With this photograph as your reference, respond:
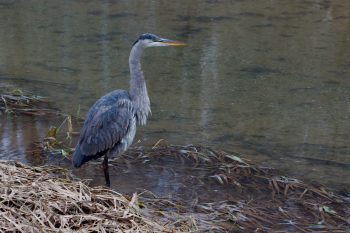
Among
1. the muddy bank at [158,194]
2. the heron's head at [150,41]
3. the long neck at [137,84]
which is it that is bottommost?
the muddy bank at [158,194]

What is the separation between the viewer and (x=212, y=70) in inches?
388

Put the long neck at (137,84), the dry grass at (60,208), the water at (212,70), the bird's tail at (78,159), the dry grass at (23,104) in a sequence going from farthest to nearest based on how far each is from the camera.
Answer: the dry grass at (23,104), the water at (212,70), the long neck at (137,84), the bird's tail at (78,159), the dry grass at (60,208)

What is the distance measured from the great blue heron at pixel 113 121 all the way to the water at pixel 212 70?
83 centimetres

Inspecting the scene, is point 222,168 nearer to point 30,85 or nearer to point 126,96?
point 126,96

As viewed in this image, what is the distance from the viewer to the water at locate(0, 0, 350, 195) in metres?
7.66

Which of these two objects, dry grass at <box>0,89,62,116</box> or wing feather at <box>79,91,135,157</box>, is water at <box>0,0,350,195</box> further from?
wing feather at <box>79,91,135,157</box>

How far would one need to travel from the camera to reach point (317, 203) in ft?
20.5

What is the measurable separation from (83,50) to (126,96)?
4.32 meters

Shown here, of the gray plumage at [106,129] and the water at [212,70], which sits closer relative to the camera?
the gray plumage at [106,129]

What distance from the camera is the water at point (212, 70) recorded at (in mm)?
7664

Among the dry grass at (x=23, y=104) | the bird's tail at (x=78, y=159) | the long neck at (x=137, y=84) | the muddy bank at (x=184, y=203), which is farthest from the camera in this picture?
the dry grass at (x=23, y=104)

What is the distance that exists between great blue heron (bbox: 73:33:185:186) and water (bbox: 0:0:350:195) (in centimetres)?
83

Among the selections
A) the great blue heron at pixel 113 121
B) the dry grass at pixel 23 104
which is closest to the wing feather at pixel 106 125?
the great blue heron at pixel 113 121

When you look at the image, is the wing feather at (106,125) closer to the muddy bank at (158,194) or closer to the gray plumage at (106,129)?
the gray plumage at (106,129)
